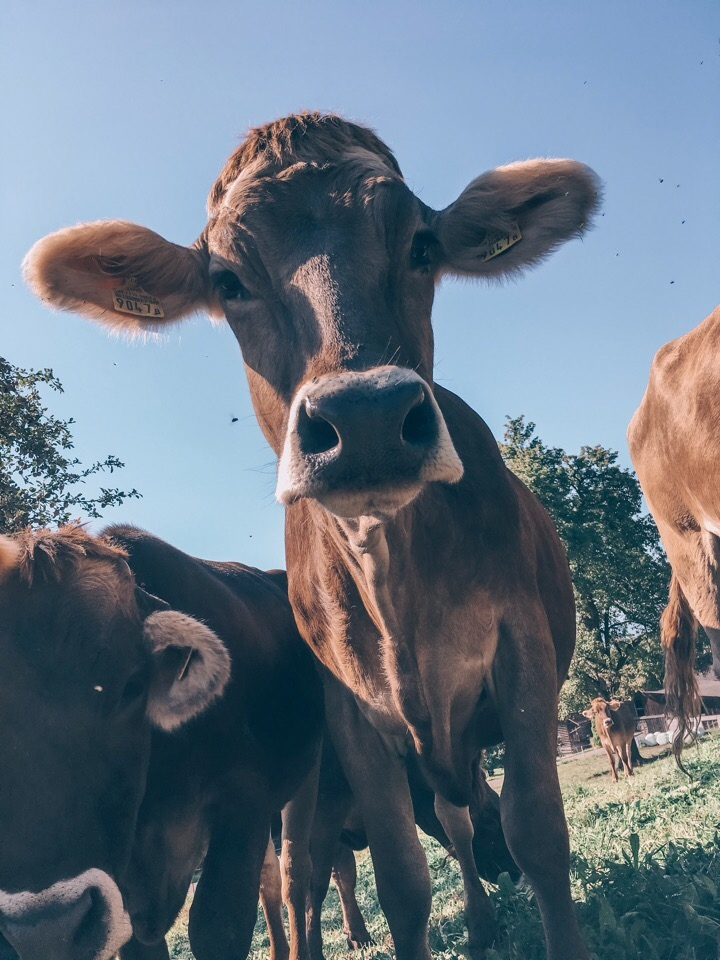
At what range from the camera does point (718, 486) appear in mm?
5430

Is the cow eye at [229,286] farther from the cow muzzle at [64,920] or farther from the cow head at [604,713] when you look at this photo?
the cow head at [604,713]

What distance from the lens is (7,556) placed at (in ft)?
12.6

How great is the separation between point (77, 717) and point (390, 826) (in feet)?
4.77

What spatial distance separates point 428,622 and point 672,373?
10.1ft

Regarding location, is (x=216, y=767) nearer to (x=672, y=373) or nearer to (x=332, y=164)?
(x=332, y=164)

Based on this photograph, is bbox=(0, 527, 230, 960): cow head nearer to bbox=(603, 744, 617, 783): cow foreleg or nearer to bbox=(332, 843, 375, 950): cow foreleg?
bbox=(332, 843, 375, 950): cow foreleg

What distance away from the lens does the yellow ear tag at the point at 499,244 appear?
4.03m

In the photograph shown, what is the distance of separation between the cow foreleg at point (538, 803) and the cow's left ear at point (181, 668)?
4.24ft

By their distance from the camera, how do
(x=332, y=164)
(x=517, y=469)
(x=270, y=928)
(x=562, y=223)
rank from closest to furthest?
(x=332, y=164)
(x=562, y=223)
(x=270, y=928)
(x=517, y=469)

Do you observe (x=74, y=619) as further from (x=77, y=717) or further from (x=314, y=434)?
(x=314, y=434)

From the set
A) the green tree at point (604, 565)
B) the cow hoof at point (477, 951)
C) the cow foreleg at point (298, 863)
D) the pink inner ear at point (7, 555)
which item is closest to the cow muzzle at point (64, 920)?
the pink inner ear at point (7, 555)

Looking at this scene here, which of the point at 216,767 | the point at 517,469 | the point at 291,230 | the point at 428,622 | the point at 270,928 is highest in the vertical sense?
the point at 517,469

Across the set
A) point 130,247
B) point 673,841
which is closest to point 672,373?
point 673,841

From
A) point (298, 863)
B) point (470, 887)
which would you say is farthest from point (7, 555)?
point (298, 863)
